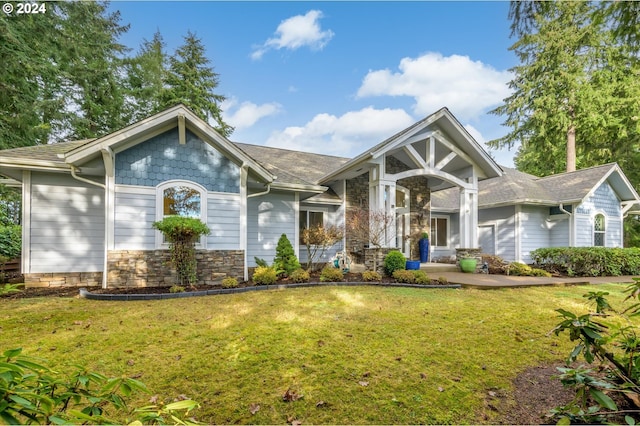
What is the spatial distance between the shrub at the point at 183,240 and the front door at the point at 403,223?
8653 mm

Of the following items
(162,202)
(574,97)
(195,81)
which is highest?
(195,81)

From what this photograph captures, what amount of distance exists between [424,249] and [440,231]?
364cm

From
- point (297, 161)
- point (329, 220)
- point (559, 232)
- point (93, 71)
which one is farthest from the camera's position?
point (93, 71)

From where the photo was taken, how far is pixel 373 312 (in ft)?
18.6

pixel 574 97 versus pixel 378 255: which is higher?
pixel 574 97

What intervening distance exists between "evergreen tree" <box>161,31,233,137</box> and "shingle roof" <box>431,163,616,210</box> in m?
18.2

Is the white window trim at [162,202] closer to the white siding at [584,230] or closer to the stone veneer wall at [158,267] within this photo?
the stone veneer wall at [158,267]

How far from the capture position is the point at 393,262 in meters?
9.96

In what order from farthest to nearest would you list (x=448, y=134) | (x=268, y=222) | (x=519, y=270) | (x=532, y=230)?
(x=532, y=230)
(x=448, y=134)
(x=519, y=270)
(x=268, y=222)

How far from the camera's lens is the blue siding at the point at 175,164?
26.6 ft

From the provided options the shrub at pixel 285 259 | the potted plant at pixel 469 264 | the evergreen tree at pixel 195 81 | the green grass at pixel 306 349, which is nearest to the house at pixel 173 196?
the potted plant at pixel 469 264

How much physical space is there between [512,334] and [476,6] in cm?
753

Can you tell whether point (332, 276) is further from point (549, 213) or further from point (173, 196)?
point (549, 213)

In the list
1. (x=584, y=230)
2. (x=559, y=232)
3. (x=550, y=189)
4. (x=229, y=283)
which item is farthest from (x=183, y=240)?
(x=550, y=189)
